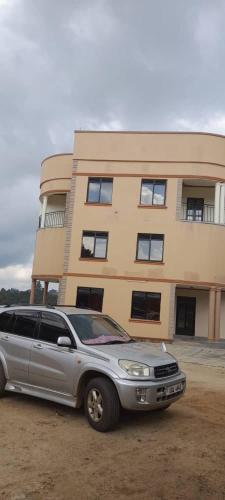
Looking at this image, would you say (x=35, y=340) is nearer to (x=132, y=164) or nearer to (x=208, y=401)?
(x=208, y=401)

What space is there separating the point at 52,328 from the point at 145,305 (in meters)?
16.5

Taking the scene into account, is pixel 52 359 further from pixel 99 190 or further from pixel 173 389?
pixel 99 190

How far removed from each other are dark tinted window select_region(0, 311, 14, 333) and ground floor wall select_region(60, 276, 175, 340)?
15.3 meters

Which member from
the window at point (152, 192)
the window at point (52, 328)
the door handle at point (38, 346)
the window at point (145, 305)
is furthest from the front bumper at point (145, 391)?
the window at point (152, 192)

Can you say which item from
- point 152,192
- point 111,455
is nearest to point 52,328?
point 111,455

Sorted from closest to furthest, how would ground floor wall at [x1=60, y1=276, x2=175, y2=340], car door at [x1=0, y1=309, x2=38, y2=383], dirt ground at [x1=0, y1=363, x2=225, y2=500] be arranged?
dirt ground at [x1=0, y1=363, x2=225, y2=500] → car door at [x1=0, y1=309, x2=38, y2=383] → ground floor wall at [x1=60, y1=276, x2=175, y2=340]

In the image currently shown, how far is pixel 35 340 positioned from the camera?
773 cm

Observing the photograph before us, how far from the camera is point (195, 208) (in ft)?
88.8

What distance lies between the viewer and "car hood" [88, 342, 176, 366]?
669cm

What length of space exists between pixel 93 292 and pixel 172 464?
63.4 feet

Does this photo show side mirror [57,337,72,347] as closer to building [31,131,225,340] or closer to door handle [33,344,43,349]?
door handle [33,344,43,349]

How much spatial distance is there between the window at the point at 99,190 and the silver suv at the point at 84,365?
1695 cm

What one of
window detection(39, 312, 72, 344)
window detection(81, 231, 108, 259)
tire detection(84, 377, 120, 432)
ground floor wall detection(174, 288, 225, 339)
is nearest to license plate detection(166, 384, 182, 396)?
tire detection(84, 377, 120, 432)

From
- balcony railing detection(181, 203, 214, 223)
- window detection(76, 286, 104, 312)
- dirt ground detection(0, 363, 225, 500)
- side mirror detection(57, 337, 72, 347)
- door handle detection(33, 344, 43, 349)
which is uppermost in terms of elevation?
balcony railing detection(181, 203, 214, 223)
